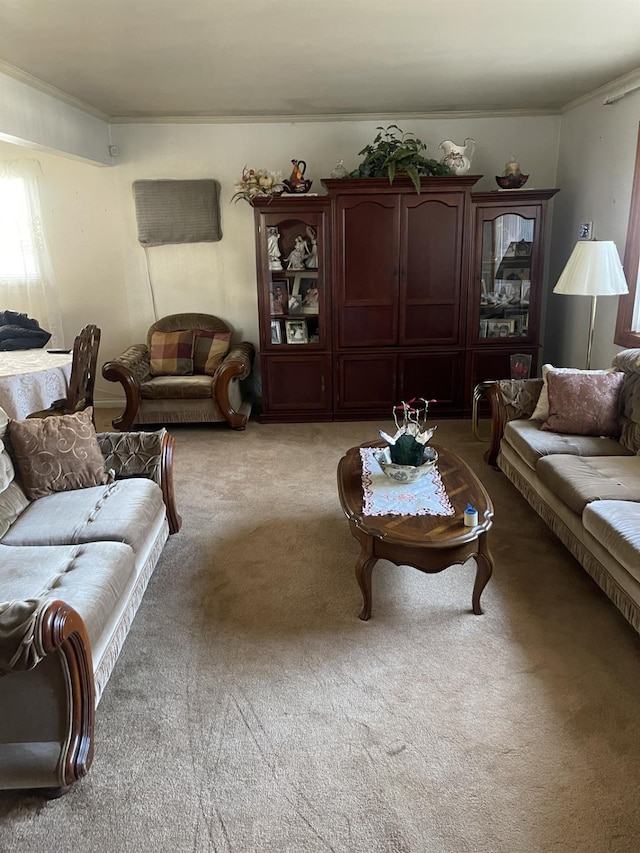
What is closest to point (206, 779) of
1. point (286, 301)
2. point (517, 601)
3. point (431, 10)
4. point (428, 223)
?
point (517, 601)

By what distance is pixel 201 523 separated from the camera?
132 inches

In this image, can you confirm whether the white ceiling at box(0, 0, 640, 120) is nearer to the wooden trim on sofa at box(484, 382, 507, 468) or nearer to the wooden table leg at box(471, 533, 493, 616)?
the wooden trim on sofa at box(484, 382, 507, 468)

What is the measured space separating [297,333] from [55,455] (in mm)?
2639

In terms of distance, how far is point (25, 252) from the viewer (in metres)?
5.30

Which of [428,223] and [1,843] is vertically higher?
[428,223]

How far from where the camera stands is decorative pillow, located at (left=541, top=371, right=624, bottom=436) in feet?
11.1

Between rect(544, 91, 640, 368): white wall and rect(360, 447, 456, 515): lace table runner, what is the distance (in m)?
2.30

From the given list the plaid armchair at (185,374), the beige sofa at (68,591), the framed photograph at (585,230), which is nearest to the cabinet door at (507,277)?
the framed photograph at (585,230)

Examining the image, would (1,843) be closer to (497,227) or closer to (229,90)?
(229,90)

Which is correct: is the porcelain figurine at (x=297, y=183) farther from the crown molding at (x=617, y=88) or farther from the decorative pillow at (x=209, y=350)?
the crown molding at (x=617, y=88)

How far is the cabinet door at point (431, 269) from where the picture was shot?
4750mm

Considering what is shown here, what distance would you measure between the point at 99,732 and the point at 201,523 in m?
1.48

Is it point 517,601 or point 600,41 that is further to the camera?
point 600,41

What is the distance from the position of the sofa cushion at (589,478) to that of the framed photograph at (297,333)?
241 cm
